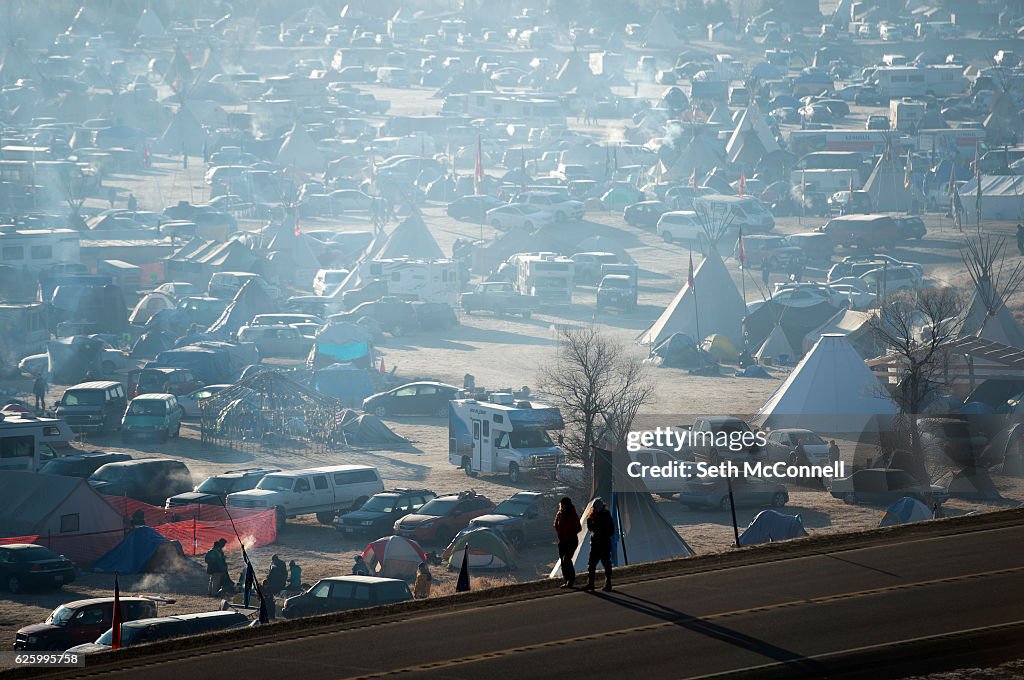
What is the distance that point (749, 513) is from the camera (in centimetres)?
2344

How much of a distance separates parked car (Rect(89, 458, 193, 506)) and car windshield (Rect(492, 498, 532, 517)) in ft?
19.8

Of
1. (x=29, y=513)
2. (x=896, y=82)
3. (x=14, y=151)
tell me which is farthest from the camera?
(x=896, y=82)

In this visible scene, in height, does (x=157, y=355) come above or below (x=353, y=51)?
below

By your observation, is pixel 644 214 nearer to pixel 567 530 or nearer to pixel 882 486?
pixel 882 486

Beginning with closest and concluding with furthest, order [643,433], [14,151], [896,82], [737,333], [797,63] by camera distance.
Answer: [643,433] → [737,333] → [14,151] → [896,82] → [797,63]

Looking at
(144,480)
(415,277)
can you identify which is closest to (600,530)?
(144,480)

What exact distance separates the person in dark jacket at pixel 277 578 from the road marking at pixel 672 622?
8789 millimetres

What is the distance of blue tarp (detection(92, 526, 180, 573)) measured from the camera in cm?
2092

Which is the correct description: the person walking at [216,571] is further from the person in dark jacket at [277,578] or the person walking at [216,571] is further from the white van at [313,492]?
the white van at [313,492]

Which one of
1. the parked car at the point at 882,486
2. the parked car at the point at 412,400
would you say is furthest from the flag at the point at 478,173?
the parked car at the point at 882,486

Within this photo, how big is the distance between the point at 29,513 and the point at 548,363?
643 inches

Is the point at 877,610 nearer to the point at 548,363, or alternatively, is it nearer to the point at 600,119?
the point at 548,363

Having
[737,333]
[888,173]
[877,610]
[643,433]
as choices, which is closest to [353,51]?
[888,173]

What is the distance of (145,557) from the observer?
21.0 meters
